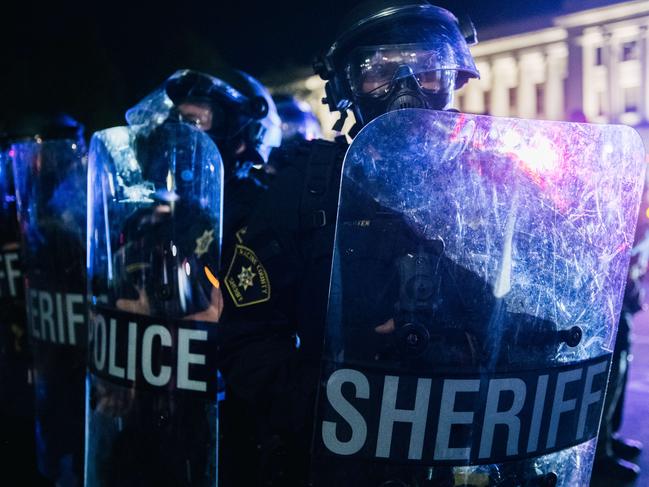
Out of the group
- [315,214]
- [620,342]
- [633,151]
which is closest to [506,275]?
[633,151]

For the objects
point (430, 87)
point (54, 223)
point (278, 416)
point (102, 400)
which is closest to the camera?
point (278, 416)

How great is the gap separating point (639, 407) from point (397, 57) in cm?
357

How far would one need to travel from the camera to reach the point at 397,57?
5.57ft

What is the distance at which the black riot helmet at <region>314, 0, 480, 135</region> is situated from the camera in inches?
64.9

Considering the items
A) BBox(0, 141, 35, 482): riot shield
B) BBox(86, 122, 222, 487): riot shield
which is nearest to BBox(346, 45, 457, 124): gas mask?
→ BBox(86, 122, 222, 487): riot shield

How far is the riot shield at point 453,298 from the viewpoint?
1.13m

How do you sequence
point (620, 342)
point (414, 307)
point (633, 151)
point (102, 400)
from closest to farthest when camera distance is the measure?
1. point (414, 307)
2. point (633, 151)
3. point (102, 400)
4. point (620, 342)

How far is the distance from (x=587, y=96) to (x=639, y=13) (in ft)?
17.5

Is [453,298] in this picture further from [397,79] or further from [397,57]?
[397,57]

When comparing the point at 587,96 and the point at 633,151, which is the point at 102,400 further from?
the point at 587,96

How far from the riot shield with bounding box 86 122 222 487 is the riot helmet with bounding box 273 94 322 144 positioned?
7.61 feet

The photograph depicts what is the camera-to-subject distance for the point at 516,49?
28.0 metres

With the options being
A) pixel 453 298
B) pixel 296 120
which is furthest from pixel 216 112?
pixel 453 298

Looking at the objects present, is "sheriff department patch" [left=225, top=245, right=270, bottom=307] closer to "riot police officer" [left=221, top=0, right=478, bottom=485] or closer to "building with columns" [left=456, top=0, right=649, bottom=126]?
"riot police officer" [left=221, top=0, right=478, bottom=485]
